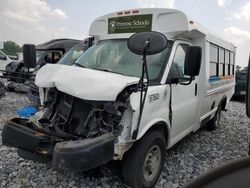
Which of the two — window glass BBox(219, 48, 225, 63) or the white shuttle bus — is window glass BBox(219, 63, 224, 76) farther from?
the white shuttle bus

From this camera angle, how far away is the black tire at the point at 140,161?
333 centimetres

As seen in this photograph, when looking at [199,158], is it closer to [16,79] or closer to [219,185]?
[219,185]

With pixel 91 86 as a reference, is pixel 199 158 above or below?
below

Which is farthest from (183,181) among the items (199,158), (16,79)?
(16,79)

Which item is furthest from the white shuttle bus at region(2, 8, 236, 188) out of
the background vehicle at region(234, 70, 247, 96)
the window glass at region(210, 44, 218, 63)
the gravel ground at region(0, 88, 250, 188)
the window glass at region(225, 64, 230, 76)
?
the background vehicle at region(234, 70, 247, 96)

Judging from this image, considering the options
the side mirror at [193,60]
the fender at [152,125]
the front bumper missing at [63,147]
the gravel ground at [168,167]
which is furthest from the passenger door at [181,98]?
the front bumper missing at [63,147]

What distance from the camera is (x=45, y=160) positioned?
3305mm

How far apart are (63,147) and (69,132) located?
2.13 ft

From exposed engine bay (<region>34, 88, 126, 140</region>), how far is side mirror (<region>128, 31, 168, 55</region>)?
633 mm

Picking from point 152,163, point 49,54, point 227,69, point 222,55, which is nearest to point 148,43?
point 152,163

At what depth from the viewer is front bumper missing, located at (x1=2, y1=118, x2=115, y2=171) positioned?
9.07 feet

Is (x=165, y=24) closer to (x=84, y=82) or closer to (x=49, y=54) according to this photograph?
(x=84, y=82)

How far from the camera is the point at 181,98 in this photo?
4246 mm

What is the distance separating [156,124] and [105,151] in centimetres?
98
